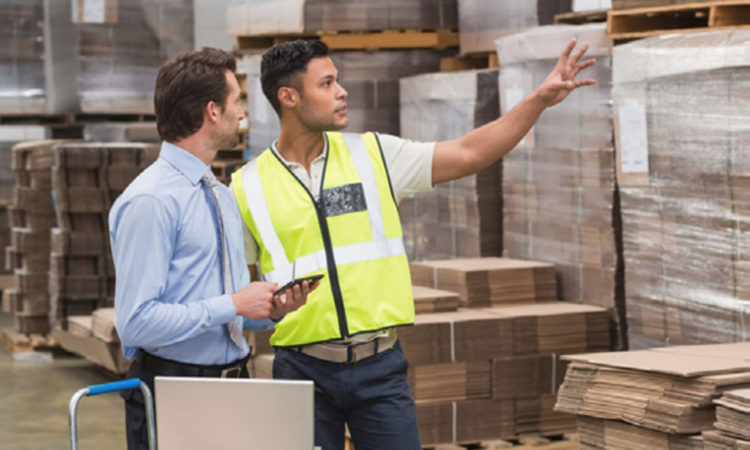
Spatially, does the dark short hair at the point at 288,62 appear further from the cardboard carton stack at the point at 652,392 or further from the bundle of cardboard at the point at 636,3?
the bundle of cardboard at the point at 636,3

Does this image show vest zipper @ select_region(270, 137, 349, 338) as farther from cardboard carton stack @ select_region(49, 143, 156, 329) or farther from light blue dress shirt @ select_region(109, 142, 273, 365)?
cardboard carton stack @ select_region(49, 143, 156, 329)

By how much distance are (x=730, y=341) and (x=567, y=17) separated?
7.58 ft

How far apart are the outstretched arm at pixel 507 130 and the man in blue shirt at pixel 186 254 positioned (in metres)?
0.80

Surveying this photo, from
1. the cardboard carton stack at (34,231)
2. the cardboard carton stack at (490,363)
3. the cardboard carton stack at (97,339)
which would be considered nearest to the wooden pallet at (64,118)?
the cardboard carton stack at (34,231)

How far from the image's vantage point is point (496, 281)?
6504mm

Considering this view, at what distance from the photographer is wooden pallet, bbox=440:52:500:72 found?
27.4 feet

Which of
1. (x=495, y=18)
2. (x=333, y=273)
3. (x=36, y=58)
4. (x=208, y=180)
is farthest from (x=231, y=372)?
(x=36, y=58)

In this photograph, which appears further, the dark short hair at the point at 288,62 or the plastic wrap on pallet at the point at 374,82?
the plastic wrap on pallet at the point at 374,82

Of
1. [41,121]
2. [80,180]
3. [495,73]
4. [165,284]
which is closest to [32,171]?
[80,180]

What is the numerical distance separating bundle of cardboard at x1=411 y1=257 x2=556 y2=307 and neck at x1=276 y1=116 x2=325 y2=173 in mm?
2588

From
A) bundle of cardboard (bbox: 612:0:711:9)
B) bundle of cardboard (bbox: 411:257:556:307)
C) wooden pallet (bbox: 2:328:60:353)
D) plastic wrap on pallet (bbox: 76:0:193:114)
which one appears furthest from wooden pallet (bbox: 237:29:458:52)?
plastic wrap on pallet (bbox: 76:0:193:114)

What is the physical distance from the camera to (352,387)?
3771mm

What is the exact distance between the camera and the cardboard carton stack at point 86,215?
1003 centimetres

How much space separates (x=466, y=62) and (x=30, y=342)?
4.53 metres
